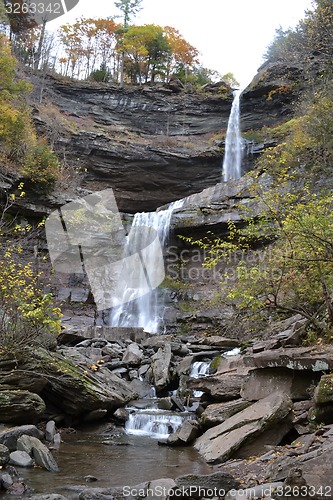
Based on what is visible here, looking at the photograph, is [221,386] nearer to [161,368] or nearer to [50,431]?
[161,368]

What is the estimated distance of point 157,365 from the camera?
12.7 metres

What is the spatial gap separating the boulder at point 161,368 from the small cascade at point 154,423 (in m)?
1.76

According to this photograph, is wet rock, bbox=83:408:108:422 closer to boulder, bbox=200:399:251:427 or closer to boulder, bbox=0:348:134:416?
boulder, bbox=0:348:134:416

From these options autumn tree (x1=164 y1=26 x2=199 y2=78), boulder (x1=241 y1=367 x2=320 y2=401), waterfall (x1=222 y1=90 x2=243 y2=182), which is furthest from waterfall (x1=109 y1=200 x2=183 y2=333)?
autumn tree (x1=164 y1=26 x2=199 y2=78)

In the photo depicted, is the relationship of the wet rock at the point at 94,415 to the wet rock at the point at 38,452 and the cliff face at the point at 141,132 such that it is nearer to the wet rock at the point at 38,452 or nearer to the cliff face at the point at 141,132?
the wet rock at the point at 38,452

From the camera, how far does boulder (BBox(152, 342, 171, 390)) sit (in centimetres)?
1187

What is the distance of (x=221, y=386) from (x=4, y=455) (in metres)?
4.86

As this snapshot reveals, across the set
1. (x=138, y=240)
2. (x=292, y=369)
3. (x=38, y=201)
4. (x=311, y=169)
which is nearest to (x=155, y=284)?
(x=138, y=240)

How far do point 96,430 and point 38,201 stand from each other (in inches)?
644

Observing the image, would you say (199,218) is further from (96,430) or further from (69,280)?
(96,430)

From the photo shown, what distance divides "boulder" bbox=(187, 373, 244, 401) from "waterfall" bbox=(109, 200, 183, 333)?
11623 millimetres

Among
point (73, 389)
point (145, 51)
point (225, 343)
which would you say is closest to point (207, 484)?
point (73, 389)

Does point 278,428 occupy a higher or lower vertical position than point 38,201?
lower

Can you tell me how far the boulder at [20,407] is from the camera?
8.07 metres
